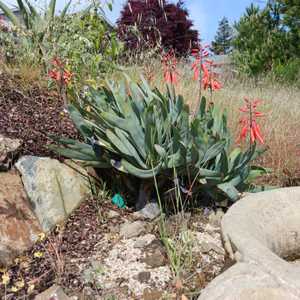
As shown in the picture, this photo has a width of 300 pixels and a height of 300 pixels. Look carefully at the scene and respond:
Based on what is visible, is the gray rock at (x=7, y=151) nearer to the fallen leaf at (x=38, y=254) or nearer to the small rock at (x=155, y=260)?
the fallen leaf at (x=38, y=254)

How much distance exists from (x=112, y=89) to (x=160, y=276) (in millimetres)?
1290

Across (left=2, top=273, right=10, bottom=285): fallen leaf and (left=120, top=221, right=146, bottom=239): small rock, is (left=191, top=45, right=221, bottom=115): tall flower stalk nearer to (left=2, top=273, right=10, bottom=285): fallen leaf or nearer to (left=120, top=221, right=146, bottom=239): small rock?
(left=120, top=221, right=146, bottom=239): small rock

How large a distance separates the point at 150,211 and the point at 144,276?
21.7 inches

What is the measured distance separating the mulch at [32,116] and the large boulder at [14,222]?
1.16ft

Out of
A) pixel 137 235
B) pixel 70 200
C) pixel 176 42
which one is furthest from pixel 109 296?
pixel 176 42

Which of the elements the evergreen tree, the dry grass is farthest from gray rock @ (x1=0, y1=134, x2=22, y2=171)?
the evergreen tree

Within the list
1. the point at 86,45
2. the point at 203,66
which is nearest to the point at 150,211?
the point at 203,66

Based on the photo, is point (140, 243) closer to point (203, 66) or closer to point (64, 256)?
point (64, 256)

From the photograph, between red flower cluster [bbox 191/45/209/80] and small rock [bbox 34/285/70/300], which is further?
red flower cluster [bbox 191/45/209/80]

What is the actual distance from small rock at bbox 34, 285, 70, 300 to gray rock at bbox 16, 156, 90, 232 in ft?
1.79

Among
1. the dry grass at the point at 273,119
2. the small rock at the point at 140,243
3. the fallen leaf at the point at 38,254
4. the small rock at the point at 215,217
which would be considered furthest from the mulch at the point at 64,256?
the dry grass at the point at 273,119

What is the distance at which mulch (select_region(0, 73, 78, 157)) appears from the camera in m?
3.03

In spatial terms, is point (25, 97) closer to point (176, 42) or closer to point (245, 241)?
point (245, 241)

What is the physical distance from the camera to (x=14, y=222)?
2.43 m
